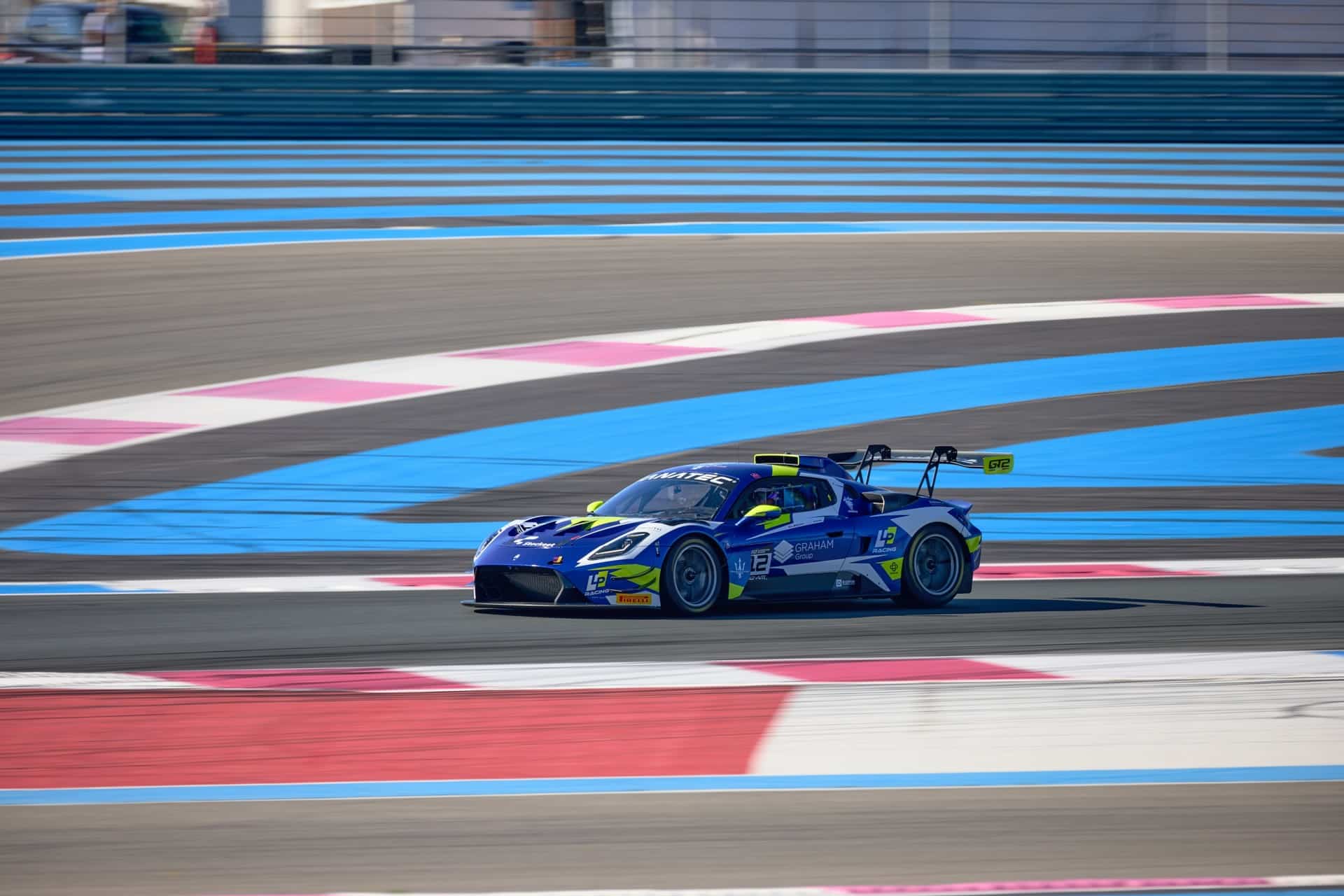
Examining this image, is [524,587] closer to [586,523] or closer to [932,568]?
[586,523]

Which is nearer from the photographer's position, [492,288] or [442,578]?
[442,578]

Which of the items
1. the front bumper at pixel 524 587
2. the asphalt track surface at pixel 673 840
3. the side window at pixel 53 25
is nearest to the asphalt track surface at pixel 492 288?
the side window at pixel 53 25

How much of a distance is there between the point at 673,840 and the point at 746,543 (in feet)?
14.1

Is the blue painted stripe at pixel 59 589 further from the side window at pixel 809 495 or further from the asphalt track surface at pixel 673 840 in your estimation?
the asphalt track surface at pixel 673 840

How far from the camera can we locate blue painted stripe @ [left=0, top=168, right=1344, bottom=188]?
72.4 feet

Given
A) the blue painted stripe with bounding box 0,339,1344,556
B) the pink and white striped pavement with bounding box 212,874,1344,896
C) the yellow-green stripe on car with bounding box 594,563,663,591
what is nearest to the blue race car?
the yellow-green stripe on car with bounding box 594,563,663,591

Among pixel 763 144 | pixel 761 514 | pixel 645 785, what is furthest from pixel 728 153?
pixel 645 785

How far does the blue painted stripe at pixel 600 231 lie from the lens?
1925 centimetres

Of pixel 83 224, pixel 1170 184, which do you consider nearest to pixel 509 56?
pixel 83 224

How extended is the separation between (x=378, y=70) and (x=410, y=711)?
1863 cm

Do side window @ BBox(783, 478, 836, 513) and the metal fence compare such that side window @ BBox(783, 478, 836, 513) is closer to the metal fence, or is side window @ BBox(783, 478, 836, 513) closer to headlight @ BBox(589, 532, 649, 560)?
headlight @ BBox(589, 532, 649, 560)

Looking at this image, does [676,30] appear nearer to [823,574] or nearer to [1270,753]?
[823,574]

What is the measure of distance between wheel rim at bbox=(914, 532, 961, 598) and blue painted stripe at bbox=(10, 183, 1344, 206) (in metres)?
11.8

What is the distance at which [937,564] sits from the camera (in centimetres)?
985
